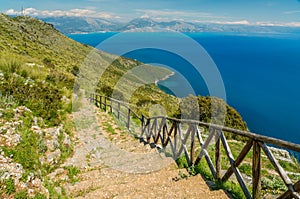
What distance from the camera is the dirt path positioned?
16.0ft

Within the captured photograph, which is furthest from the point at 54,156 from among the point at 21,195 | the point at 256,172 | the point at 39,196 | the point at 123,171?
the point at 256,172

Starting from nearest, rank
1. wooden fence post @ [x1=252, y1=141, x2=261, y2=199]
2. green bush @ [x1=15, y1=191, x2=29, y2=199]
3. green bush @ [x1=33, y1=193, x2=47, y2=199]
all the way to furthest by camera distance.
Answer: wooden fence post @ [x1=252, y1=141, x2=261, y2=199]
green bush @ [x1=15, y1=191, x2=29, y2=199]
green bush @ [x1=33, y1=193, x2=47, y2=199]

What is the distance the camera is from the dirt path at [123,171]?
488cm

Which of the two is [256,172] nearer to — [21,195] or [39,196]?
[39,196]

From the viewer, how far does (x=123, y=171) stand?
707 centimetres

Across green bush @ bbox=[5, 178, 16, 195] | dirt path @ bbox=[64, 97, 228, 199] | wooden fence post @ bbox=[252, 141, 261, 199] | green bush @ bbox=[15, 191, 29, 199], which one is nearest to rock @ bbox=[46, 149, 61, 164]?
dirt path @ bbox=[64, 97, 228, 199]

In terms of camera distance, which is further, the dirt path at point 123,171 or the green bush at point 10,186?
the dirt path at point 123,171

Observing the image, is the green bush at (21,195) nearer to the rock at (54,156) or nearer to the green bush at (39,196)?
the green bush at (39,196)

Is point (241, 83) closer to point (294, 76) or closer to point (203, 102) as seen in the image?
point (294, 76)

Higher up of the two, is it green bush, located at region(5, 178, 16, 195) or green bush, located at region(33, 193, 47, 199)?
green bush, located at region(5, 178, 16, 195)

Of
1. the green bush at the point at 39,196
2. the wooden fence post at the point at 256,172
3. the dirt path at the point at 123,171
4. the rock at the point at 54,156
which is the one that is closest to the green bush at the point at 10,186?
the green bush at the point at 39,196

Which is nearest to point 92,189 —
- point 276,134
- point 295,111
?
point 276,134

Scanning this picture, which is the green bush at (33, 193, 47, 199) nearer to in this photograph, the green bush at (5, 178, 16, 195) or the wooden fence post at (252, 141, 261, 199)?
the green bush at (5, 178, 16, 195)

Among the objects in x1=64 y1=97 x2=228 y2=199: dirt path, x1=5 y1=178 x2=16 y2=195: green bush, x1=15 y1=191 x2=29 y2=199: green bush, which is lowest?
x1=64 y1=97 x2=228 y2=199: dirt path
